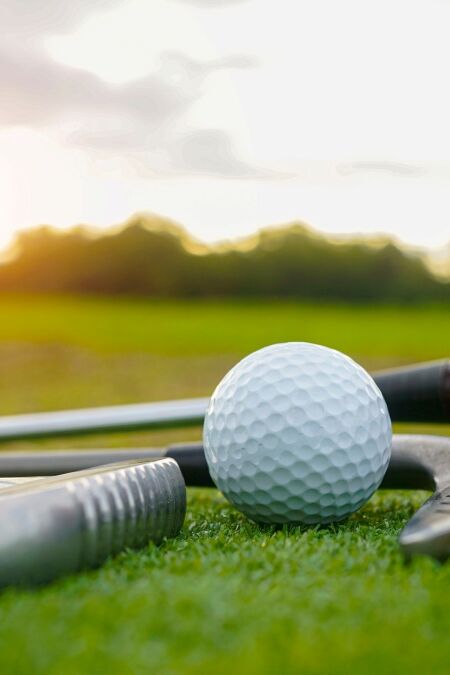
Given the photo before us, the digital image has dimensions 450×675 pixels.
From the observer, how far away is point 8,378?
11.7 metres

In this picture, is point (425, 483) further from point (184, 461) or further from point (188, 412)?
point (188, 412)

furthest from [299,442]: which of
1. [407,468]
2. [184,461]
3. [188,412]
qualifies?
[188,412]

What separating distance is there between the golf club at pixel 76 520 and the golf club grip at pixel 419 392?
1277mm

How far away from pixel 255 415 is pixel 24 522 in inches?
38.0

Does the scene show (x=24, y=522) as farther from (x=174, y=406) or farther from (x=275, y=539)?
(x=174, y=406)

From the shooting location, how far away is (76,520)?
1774mm

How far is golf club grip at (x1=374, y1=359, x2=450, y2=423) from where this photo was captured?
300cm

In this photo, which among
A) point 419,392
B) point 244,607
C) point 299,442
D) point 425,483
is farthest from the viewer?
point 419,392

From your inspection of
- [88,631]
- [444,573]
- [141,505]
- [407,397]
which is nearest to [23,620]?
[88,631]

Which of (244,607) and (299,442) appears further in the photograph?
(299,442)

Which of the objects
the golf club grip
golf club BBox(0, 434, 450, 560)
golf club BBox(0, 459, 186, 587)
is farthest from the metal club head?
golf club BBox(0, 459, 186, 587)

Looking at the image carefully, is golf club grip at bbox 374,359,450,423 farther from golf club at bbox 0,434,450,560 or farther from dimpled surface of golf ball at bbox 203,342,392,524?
dimpled surface of golf ball at bbox 203,342,392,524

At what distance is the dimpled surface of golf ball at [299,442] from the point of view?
2426 millimetres

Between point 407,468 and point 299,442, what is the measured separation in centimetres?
56
